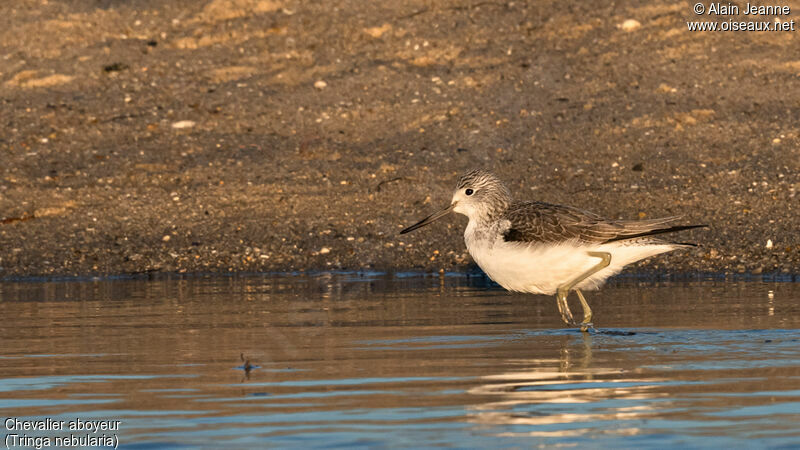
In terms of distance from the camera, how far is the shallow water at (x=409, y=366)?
5.83 m

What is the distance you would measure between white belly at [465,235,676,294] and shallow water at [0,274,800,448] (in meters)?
0.33

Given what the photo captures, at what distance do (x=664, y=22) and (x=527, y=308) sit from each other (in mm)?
9207

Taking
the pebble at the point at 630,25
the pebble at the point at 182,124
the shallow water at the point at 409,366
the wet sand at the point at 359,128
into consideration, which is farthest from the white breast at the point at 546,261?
the pebble at the point at 630,25

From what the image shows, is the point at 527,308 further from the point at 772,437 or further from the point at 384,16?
the point at 384,16

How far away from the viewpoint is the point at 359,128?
17.6m

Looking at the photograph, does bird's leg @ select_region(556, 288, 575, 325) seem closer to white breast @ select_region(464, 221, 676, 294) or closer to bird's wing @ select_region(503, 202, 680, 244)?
white breast @ select_region(464, 221, 676, 294)

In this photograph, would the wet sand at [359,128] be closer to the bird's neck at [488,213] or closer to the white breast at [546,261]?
the bird's neck at [488,213]

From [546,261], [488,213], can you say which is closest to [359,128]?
[488,213]

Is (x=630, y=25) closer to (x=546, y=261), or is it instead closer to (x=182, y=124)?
(x=182, y=124)

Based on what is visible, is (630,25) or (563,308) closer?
(563,308)

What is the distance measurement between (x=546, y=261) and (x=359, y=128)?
7927mm

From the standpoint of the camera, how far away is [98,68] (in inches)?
760

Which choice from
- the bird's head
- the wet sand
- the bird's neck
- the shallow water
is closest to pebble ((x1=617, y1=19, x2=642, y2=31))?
the wet sand

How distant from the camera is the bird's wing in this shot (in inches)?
388
